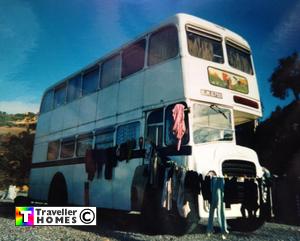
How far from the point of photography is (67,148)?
10.7 m

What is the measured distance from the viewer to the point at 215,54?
7707 mm

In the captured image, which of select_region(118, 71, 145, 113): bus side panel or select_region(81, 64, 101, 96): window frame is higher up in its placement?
Answer: select_region(81, 64, 101, 96): window frame

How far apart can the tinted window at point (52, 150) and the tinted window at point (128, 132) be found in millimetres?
4000

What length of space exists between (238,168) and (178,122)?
1.72 meters

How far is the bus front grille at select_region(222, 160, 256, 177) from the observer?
6734mm

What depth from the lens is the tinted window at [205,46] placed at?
7234mm

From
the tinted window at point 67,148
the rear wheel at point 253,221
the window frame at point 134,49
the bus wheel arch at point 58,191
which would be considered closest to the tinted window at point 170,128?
the window frame at point 134,49

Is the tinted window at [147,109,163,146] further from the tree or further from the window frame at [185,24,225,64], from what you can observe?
the tree

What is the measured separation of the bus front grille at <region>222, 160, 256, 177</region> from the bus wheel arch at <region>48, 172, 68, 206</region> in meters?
5.66

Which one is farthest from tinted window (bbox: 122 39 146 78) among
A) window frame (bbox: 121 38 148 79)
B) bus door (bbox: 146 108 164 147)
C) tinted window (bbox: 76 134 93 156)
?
tinted window (bbox: 76 134 93 156)

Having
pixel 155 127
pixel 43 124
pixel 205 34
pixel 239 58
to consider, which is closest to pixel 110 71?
pixel 155 127

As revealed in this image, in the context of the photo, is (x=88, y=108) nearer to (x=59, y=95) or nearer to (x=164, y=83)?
(x=59, y=95)

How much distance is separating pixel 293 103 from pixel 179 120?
31.3 feet

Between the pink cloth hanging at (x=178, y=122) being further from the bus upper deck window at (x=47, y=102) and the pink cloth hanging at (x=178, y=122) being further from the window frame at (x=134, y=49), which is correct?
the bus upper deck window at (x=47, y=102)
